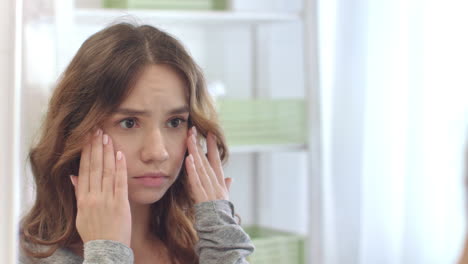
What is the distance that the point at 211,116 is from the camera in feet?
3.34

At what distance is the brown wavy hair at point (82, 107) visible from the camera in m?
0.91

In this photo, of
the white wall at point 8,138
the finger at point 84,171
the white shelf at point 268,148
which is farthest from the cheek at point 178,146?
the white shelf at point 268,148

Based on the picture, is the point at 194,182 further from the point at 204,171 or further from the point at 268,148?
the point at 268,148

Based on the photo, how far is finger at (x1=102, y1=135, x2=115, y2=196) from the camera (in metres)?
0.89

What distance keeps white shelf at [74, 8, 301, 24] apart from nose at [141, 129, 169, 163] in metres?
0.86

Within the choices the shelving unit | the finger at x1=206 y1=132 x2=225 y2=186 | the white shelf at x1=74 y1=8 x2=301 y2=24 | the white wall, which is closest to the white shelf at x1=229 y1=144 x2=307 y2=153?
the shelving unit

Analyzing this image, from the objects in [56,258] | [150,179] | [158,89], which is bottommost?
[56,258]

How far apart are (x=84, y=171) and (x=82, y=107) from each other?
8cm

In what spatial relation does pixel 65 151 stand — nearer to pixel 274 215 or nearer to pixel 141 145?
pixel 141 145

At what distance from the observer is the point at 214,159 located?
1.02 meters

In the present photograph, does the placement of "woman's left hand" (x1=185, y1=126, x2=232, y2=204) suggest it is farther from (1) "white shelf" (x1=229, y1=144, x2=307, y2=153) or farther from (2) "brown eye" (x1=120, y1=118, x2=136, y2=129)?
(1) "white shelf" (x1=229, y1=144, x2=307, y2=153)

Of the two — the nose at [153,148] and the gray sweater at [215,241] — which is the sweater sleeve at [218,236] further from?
the nose at [153,148]

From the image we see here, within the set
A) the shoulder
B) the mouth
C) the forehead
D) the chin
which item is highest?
the forehead

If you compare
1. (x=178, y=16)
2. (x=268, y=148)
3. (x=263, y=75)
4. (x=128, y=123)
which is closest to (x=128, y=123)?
(x=128, y=123)
